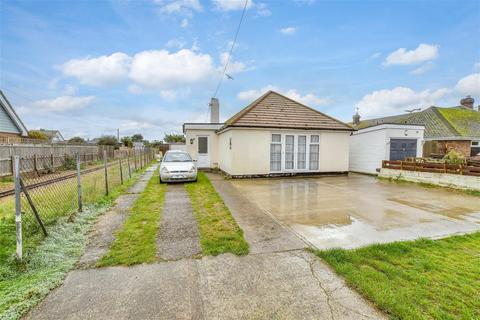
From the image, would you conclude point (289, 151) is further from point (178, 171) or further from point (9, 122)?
A: point (9, 122)

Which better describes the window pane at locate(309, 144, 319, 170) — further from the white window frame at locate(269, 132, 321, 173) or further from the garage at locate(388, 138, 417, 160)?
the garage at locate(388, 138, 417, 160)

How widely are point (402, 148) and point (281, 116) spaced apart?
297 inches

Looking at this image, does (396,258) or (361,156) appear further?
(361,156)

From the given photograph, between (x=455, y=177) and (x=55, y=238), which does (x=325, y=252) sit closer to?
(x=55, y=238)

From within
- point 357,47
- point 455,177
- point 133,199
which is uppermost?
point 357,47

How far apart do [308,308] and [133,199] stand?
6.30 metres

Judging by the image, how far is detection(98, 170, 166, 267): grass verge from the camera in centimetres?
326

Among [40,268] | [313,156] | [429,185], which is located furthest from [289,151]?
[40,268]

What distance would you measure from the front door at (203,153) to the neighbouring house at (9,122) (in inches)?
461

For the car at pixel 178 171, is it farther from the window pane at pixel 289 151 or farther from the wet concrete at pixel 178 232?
the window pane at pixel 289 151

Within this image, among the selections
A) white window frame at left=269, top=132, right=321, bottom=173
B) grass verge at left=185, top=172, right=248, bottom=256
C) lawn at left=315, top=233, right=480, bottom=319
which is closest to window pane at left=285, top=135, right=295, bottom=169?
white window frame at left=269, top=132, right=321, bottom=173

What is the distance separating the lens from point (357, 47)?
11953 mm

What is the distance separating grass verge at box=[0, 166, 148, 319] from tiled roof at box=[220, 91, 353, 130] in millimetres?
8195

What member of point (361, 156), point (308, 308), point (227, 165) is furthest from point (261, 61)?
point (308, 308)
